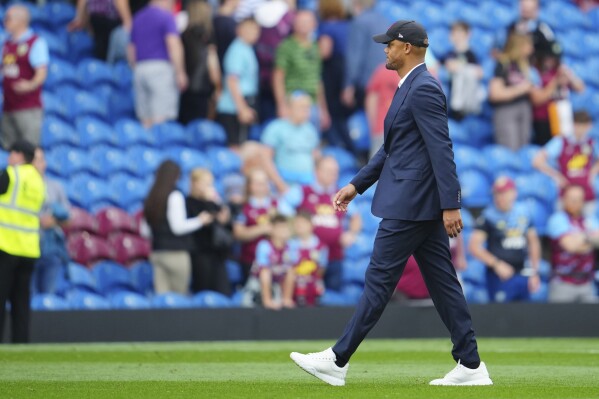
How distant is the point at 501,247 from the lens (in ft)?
51.1

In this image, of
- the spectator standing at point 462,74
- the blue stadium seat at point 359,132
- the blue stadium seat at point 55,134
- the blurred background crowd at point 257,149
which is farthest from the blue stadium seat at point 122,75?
the spectator standing at point 462,74

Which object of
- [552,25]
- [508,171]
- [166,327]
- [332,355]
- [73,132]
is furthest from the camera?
[552,25]

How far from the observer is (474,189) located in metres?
17.0

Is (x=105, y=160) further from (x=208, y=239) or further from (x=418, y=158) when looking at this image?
(x=418, y=158)

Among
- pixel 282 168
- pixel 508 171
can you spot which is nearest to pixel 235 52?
pixel 282 168

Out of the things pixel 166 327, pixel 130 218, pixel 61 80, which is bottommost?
pixel 166 327

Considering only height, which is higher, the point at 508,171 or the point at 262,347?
the point at 508,171

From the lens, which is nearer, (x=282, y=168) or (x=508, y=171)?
(x=282, y=168)

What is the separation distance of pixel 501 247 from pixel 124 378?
7566 mm

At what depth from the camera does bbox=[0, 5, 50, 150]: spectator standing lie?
15039 millimetres

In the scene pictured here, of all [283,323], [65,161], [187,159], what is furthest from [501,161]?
[65,161]

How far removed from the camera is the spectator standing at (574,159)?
55.3 ft

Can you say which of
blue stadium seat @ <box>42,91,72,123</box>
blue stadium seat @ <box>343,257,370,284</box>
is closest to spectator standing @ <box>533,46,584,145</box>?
blue stadium seat @ <box>343,257,370,284</box>

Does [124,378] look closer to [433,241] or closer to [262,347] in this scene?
[433,241]
